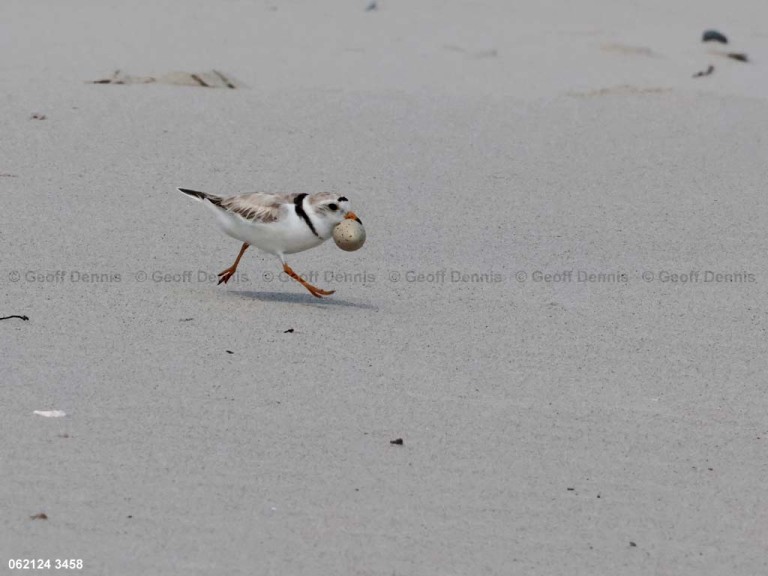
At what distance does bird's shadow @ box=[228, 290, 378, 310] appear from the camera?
23.1 feet

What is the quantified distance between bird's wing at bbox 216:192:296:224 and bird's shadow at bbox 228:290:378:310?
449 millimetres

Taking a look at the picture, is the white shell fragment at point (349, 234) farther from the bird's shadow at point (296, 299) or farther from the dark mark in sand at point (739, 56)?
the dark mark in sand at point (739, 56)

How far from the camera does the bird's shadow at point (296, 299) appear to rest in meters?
7.04

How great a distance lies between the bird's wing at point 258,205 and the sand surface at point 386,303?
0.45m

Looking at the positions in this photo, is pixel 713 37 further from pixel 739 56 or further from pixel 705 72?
pixel 705 72

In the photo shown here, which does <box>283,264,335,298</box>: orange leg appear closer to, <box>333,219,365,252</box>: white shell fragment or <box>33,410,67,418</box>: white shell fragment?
<box>333,219,365,252</box>: white shell fragment

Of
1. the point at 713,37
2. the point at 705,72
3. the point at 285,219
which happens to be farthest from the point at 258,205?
the point at 713,37

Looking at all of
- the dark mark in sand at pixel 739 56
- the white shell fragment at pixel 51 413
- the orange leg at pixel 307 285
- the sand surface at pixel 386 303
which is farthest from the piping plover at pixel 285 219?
the dark mark in sand at pixel 739 56

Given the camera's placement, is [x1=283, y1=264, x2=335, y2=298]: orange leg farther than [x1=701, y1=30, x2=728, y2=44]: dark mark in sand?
No

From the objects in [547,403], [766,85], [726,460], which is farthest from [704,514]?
[766,85]

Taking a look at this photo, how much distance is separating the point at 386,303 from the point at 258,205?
0.87m

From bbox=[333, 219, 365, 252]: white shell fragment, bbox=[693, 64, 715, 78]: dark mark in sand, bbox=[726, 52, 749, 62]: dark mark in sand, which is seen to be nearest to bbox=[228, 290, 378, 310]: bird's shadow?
bbox=[333, 219, 365, 252]: white shell fragment

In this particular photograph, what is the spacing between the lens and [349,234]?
686cm

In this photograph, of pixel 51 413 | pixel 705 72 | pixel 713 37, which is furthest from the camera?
pixel 713 37
